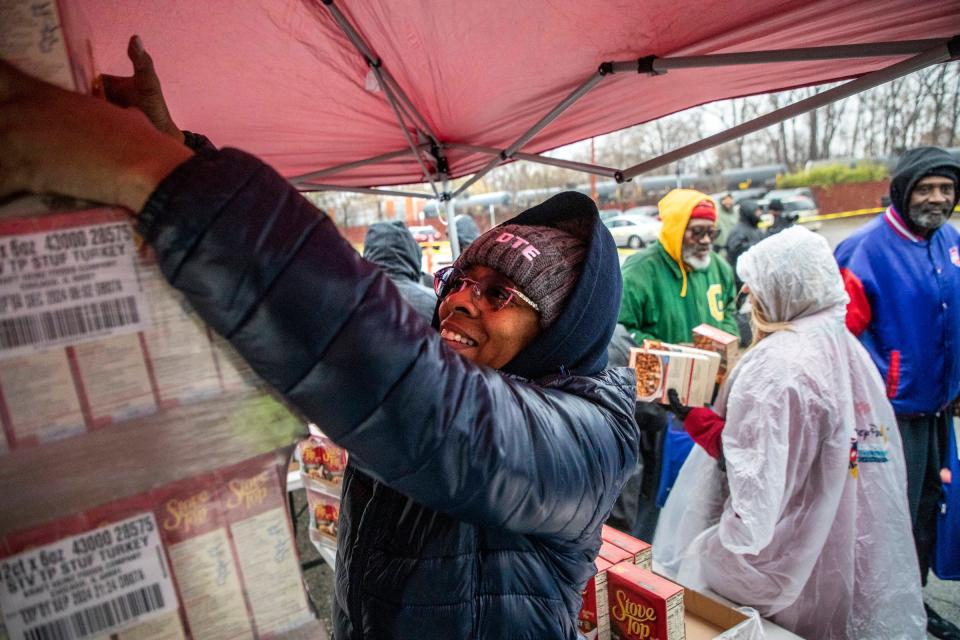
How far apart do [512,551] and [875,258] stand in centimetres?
337

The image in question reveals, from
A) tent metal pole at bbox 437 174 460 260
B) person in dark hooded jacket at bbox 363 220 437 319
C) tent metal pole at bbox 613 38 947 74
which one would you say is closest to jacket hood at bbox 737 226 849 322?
tent metal pole at bbox 613 38 947 74

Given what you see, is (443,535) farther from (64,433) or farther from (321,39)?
(321,39)

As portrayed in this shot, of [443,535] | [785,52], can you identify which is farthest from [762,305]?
[443,535]

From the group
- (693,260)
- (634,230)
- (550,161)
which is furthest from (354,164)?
(634,230)

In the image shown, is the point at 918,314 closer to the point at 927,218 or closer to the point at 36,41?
the point at 927,218

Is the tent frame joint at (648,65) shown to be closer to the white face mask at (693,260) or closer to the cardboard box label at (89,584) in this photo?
the cardboard box label at (89,584)

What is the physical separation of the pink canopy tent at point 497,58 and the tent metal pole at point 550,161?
0.07 feet

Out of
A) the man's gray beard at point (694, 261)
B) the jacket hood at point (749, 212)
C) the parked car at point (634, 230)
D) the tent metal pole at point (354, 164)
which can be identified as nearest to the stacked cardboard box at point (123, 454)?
the tent metal pole at point (354, 164)

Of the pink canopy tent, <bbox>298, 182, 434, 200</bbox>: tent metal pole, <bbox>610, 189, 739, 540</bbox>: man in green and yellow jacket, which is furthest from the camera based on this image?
<bbox>298, 182, 434, 200</bbox>: tent metal pole

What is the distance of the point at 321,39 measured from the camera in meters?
1.94

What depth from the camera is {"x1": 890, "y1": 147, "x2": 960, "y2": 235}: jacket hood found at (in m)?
3.20

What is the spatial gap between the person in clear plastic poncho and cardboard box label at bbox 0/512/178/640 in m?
Answer: 2.13

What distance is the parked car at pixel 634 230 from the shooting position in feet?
60.5

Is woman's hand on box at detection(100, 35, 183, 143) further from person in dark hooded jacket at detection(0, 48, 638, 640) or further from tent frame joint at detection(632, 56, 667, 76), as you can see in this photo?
tent frame joint at detection(632, 56, 667, 76)
